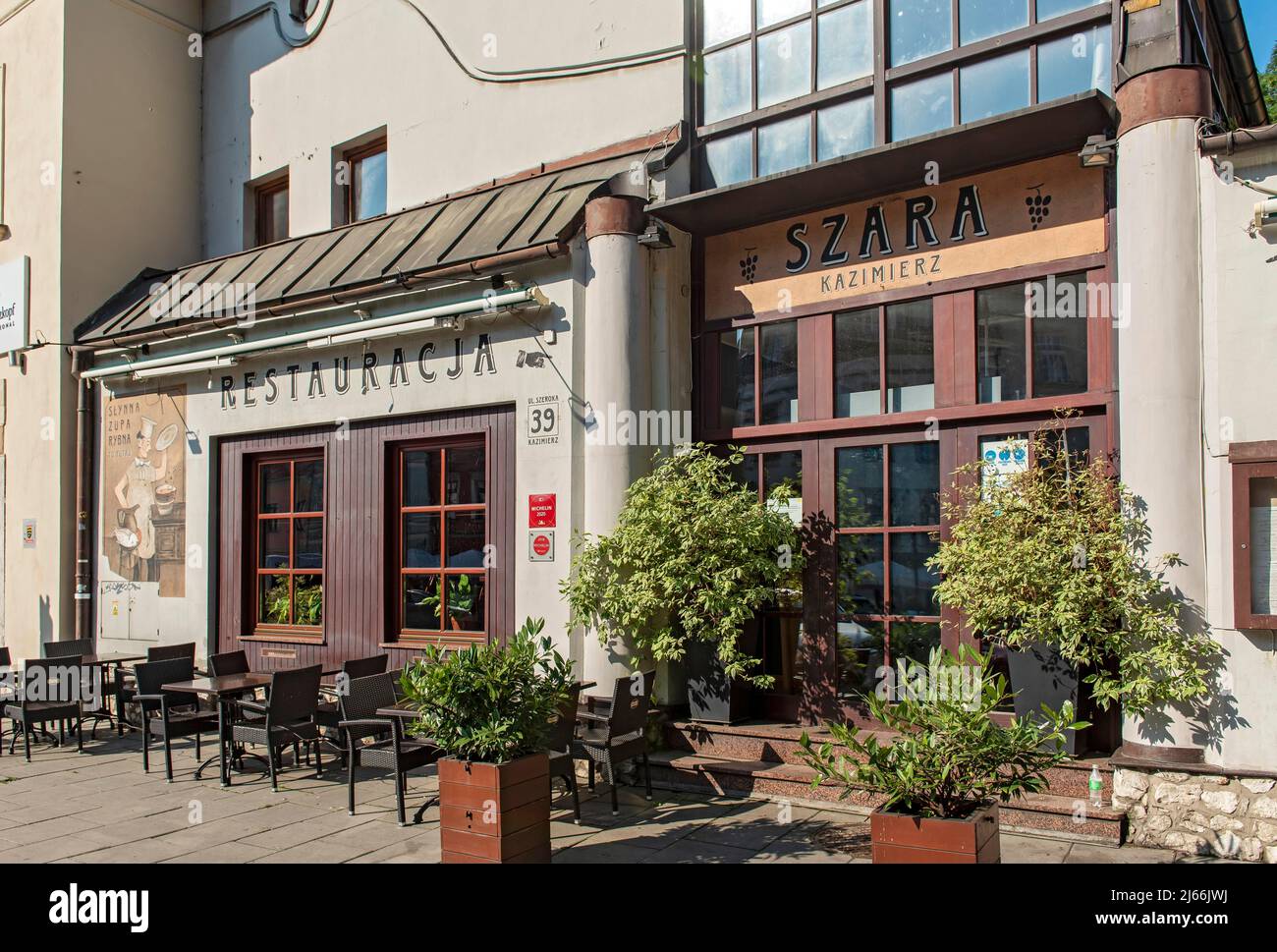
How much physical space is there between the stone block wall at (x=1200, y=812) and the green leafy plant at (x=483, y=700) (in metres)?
3.53

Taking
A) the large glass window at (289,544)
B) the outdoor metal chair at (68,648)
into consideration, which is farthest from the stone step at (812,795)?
the outdoor metal chair at (68,648)

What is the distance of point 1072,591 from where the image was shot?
610cm

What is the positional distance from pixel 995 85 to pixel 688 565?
4.09 meters

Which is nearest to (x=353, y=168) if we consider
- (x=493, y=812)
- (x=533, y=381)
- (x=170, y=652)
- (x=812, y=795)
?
(x=533, y=381)

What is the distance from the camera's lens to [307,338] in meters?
10.5

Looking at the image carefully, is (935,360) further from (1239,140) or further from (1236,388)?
(1239,140)

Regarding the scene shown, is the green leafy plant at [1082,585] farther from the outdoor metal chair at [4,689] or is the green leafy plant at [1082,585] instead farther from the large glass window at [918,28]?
the outdoor metal chair at [4,689]

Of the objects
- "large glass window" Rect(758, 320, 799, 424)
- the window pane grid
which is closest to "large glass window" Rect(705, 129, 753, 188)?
the window pane grid

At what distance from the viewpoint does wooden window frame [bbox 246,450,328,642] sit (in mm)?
10935

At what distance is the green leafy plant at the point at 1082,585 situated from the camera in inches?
239

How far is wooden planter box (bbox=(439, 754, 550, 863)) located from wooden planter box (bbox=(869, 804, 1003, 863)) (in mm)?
2025

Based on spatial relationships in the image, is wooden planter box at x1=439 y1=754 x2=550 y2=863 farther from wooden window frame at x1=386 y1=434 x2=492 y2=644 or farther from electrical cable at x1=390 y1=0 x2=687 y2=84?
electrical cable at x1=390 y1=0 x2=687 y2=84
